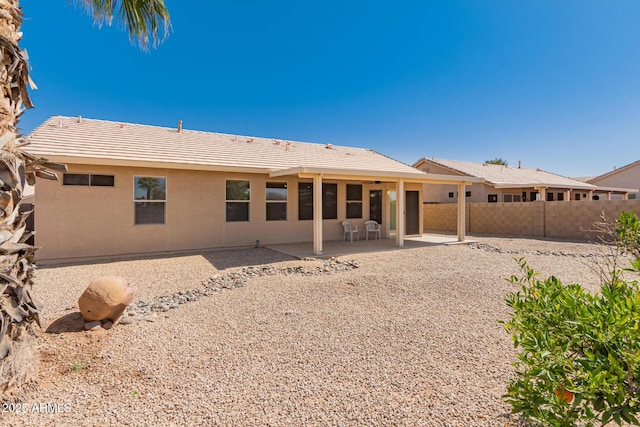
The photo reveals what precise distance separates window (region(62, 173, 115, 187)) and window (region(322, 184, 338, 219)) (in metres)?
7.38

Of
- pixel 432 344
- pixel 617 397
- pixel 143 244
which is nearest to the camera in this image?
pixel 617 397

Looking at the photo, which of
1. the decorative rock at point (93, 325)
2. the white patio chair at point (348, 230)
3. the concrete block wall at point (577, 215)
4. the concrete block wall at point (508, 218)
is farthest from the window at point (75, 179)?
the concrete block wall at point (577, 215)

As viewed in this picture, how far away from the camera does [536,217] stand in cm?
1541

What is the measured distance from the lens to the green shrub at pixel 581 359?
138 centimetres

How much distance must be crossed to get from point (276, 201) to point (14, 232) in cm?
930

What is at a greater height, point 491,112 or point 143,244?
point 491,112

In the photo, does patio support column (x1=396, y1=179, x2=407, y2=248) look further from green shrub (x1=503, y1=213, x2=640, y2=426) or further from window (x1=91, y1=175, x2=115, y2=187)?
green shrub (x1=503, y1=213, x2=640, y2=426)

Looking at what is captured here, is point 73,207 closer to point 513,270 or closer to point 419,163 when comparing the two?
point 513,270

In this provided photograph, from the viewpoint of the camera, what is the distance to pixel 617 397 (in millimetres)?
1373

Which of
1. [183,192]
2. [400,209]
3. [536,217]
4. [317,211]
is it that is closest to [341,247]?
[317,211]

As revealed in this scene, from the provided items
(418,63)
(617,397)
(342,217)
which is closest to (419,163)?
(418,63)

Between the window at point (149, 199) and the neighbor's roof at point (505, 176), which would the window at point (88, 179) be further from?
the neighbor's roof at point (505, 176)

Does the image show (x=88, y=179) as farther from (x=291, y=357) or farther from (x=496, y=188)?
(x=496, y=188)

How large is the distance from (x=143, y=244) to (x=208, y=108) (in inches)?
427
